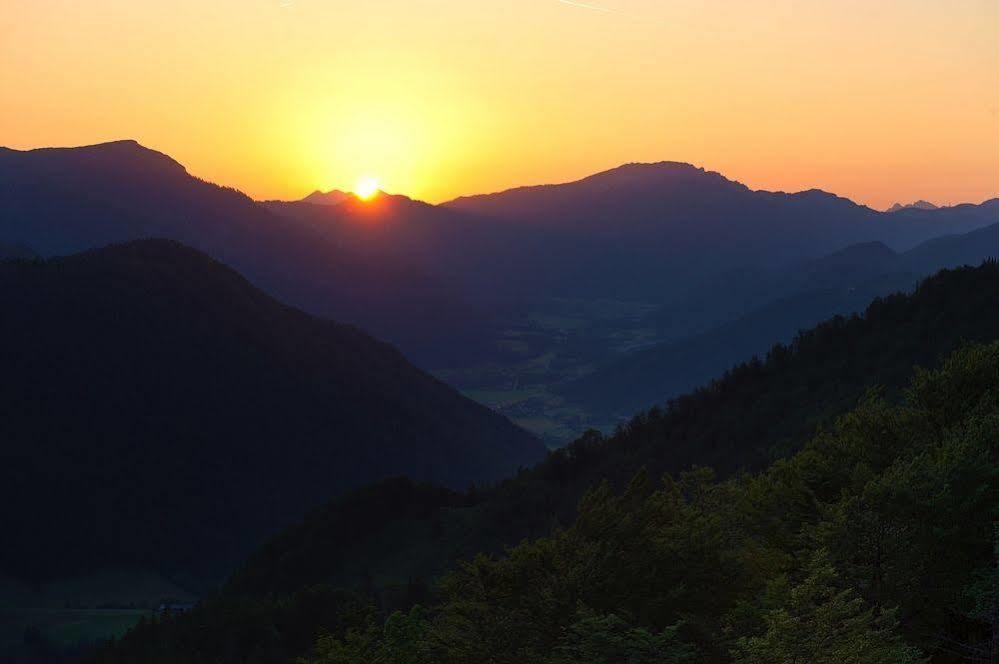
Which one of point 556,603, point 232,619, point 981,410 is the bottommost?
point 232,619

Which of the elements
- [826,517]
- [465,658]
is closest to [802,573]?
[826,517]

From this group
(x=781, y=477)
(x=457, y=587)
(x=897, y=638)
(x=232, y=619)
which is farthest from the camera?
(x=232, y=619)

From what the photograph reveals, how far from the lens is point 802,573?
39.1 meters

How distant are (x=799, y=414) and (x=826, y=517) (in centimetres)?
15082

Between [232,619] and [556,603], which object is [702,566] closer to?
[556,603]

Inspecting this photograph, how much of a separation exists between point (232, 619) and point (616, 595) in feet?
454

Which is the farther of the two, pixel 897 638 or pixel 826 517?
pixel 826 517

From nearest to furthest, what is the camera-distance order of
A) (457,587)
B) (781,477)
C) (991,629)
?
1. (991,629)
2. (457,587)
3. (781,477)

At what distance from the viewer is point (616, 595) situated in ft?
131

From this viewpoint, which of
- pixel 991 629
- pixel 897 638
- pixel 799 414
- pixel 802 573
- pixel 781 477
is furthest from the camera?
pixel 799 414

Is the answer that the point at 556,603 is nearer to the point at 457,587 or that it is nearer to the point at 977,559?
the point at 457,587

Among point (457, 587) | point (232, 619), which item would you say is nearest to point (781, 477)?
point (457, 587)

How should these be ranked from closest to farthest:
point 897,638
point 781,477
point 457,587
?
point 897,638 → point 457,587 → point 781,477

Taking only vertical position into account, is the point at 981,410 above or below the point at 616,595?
above
